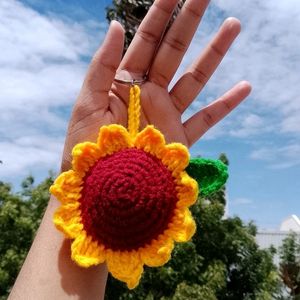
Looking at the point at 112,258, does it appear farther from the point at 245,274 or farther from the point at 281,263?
the point at 281,263

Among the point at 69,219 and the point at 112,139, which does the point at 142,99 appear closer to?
the point at 112,139

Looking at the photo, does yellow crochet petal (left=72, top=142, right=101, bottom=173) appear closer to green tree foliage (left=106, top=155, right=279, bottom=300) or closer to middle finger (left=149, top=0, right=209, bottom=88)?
middle finger (left=149, top=0, right=209, bottom=88)

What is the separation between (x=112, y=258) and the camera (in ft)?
3.20

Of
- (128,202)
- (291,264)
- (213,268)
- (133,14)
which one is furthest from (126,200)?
(291,264)

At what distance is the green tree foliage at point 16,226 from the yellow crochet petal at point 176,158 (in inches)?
201

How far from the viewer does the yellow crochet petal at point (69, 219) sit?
96 cm

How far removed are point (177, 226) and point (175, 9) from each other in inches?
18.0

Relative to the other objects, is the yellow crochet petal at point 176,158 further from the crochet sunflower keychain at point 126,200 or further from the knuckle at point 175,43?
the knuckle at point 175,43

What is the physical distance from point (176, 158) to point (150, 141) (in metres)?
0.06

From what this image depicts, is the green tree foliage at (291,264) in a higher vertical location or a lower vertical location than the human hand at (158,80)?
higher

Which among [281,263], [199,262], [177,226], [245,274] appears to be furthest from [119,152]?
[281,263]

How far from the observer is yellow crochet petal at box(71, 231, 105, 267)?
92 cm

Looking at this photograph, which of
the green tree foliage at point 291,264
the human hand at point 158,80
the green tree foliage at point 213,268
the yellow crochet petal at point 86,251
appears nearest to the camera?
the yellow crochet petal at point 86,251

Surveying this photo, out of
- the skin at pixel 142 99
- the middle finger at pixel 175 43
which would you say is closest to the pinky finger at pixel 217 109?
the skin at pixel 142 99
